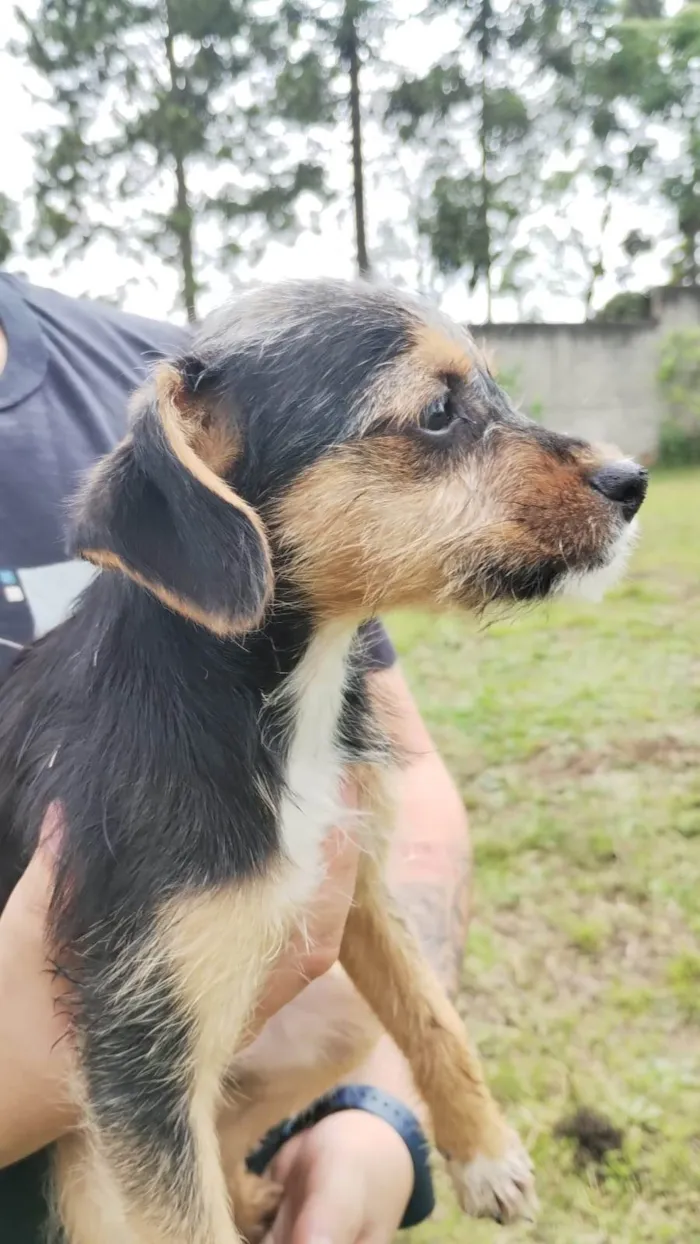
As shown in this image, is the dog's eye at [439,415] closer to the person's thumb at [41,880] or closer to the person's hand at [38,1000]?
the person's hand at [38,1000]

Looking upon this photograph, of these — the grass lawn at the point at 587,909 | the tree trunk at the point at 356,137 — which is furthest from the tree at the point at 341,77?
the grass lawn at the point at 587,909

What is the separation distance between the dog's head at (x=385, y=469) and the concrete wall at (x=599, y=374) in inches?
632

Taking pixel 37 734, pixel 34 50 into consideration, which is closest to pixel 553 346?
pixel 34 50

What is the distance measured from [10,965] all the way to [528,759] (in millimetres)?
3559

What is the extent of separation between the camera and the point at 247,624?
1.48 meters

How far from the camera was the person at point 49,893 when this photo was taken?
5.55 ft

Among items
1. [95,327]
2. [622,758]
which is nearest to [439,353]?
[95,327]

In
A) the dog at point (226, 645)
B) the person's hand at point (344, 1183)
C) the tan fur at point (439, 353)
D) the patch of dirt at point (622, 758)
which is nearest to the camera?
the dog at point (226, 645)

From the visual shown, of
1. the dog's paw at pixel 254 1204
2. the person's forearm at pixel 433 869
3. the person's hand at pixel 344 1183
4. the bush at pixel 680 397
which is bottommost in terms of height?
the bush at pixel 680 397

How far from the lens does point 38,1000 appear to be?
66.7 inches

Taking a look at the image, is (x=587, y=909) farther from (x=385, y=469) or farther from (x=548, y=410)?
(x=548, y=410)

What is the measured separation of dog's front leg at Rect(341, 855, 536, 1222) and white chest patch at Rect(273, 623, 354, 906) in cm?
32

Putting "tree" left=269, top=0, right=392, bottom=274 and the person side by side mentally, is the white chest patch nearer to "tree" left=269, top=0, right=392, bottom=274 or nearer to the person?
the person

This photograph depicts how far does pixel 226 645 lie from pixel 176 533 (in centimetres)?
27
